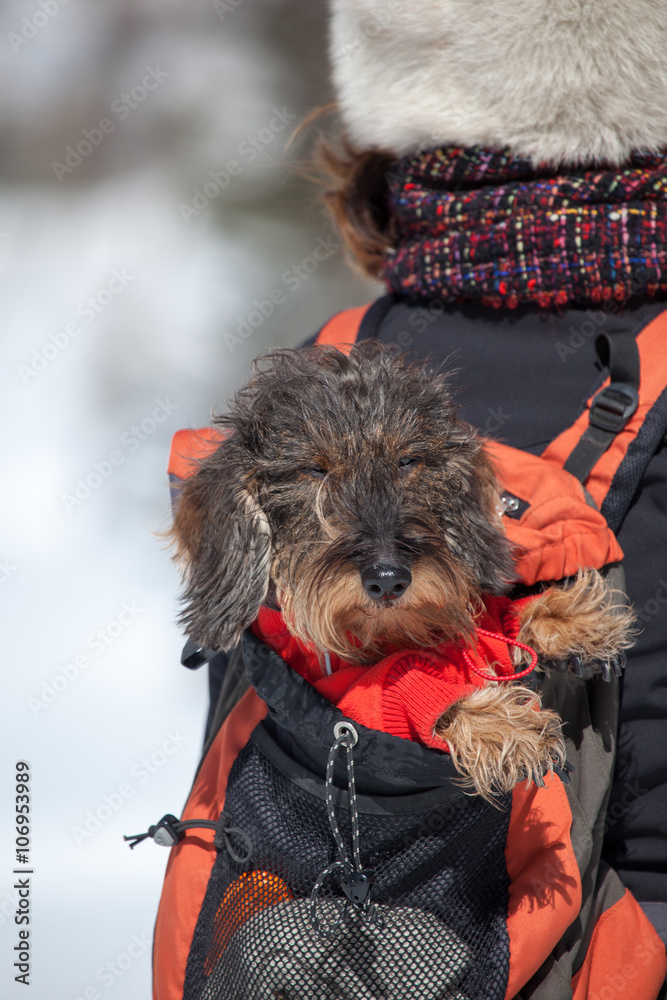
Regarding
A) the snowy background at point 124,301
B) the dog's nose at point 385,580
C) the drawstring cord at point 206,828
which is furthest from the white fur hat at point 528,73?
the snowy background at point 124,301

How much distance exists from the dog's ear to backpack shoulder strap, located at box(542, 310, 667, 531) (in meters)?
0.64

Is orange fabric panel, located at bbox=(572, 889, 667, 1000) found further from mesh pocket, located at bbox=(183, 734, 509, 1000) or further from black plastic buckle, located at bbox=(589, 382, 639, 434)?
black plastic buckle, located at bbox=(589, 382, 639, 434)

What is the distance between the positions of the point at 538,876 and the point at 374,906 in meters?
0.30

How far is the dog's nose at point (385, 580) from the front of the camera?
1.40 metres

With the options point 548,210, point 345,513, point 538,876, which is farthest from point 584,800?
point 548,210

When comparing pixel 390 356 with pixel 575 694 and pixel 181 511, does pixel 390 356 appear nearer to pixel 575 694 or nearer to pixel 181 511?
pixel 181 511

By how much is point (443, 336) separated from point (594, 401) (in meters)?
0.45

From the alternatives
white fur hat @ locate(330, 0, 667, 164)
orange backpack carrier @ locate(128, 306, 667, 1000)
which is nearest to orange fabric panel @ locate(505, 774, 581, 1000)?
orange backpack carrier @ locate(128, 306, 667, 1000)

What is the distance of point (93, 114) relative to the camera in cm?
555

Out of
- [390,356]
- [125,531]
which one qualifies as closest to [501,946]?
[390,356]

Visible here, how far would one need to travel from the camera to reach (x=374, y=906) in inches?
52.7

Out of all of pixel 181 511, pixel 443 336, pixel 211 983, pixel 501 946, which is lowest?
pixel 501 946

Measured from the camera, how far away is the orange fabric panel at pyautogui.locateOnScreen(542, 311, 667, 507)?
1.59 m

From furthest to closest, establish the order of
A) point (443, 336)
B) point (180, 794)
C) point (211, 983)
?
point (180, 794) → point (443, 336) → point (211, 983)
